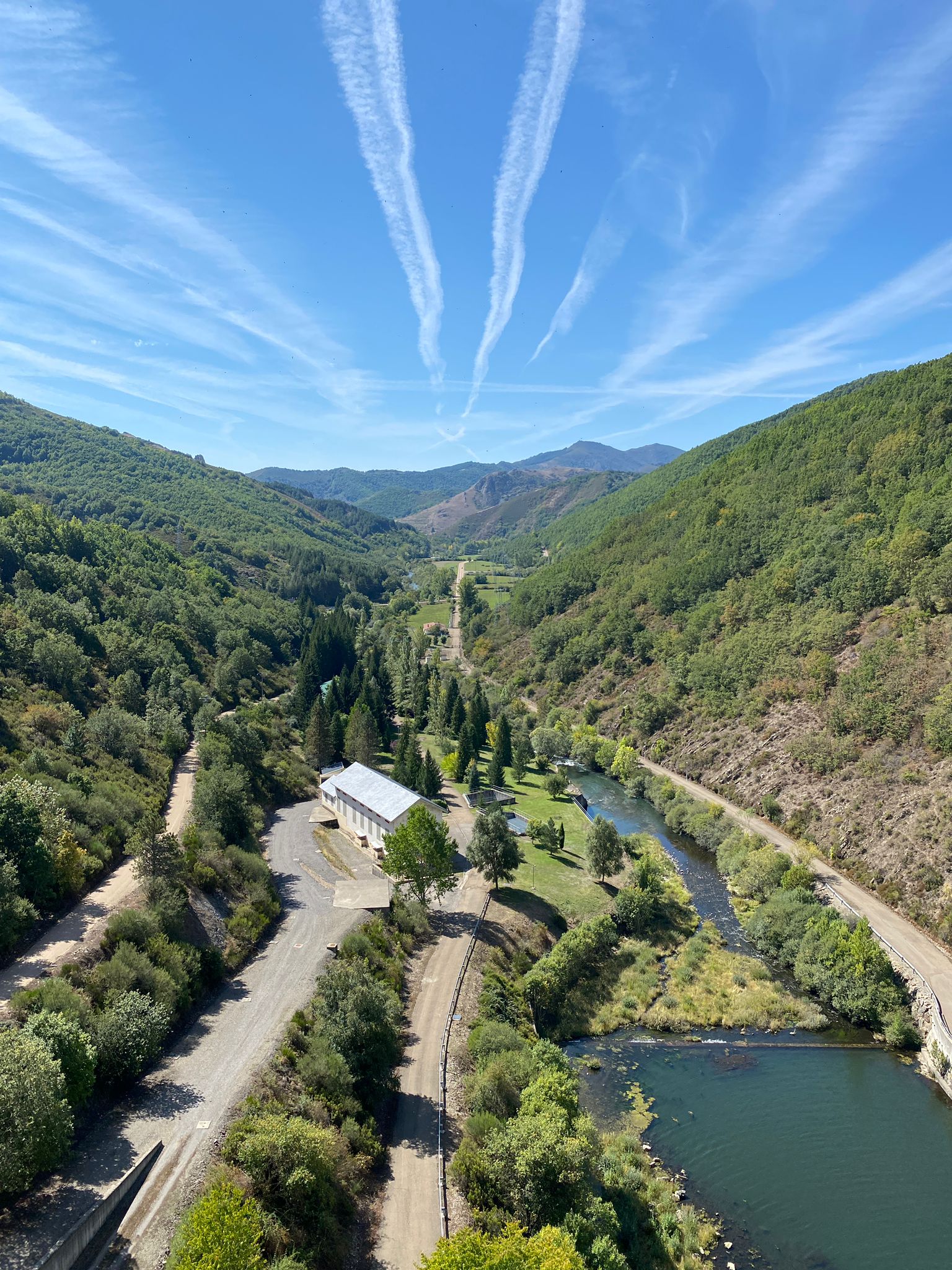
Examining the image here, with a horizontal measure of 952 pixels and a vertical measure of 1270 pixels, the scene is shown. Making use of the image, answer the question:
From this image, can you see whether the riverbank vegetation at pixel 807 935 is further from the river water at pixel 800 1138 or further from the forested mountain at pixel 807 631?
the forested mountain at pixel 807 631

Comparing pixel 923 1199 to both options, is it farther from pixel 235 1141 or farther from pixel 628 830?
pixel 628 830

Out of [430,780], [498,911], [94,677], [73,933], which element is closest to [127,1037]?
[73,933]

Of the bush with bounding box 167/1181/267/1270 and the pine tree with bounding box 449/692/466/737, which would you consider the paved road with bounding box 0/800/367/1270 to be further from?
the pine tree with bounding box 449/692/466/737

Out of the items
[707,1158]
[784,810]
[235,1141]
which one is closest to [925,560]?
[784,810]

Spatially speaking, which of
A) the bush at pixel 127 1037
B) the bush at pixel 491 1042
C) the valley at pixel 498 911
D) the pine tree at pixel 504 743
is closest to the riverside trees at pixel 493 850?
the valley at pixel 498 911

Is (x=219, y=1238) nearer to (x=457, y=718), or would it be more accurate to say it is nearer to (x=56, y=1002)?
(x=56, y=1002)

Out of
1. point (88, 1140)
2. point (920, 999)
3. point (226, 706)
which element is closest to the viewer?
point (88, 1140)
